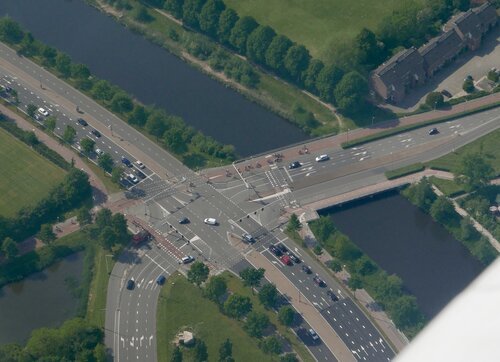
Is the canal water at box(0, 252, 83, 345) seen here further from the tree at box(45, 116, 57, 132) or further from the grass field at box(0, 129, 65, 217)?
the tree at box(45, 116, 57, 132)

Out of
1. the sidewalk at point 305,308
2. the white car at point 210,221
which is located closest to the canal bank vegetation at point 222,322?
the sidewalk at point 305,308

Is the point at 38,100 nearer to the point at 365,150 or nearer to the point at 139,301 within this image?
the point at 139,301

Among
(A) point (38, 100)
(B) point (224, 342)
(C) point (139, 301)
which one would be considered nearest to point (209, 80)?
(A) point (38, 100)

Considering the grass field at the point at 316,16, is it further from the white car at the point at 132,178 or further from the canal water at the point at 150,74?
the white car at the point at 132,178

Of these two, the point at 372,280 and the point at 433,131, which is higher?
the point at 433,131

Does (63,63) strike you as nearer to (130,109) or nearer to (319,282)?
(130,109)

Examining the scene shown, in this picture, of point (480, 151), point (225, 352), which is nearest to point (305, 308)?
point (225, 352)

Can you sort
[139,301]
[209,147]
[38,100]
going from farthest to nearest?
[38,100] → [209,147] → [139,301]
